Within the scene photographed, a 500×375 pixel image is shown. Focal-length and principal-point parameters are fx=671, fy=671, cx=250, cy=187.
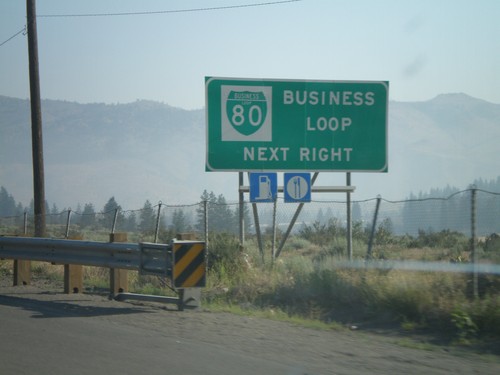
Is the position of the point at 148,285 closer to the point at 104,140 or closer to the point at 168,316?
the point at 168,316

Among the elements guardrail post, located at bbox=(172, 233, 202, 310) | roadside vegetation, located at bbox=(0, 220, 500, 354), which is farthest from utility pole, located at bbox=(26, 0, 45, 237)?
guardrail post, located at bbox=(172, 233, 202, 310)

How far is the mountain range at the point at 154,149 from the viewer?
161 feet

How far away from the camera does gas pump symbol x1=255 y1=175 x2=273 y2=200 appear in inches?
698

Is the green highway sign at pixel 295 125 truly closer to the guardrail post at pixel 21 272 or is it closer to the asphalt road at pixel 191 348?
the guardrail post at pixel 21 272

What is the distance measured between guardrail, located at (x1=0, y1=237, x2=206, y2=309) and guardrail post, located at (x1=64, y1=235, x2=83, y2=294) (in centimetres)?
12

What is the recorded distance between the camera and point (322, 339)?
29.9ft

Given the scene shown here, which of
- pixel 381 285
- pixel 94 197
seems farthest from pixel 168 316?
pixel 94 197

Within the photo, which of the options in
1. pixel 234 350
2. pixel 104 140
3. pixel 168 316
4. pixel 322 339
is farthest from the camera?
pixel 104 140

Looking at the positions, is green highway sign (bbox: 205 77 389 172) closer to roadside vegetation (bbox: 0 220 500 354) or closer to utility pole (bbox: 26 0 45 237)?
roadside vegetation (bbox: 0 220 500 354)

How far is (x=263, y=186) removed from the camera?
17.8 m

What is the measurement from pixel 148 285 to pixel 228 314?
4.04 meters

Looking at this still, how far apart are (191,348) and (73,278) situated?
6.03 meters

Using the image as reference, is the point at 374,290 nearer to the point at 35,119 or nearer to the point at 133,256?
the point at 133,256

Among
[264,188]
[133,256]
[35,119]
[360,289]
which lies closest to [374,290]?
[360,289]
